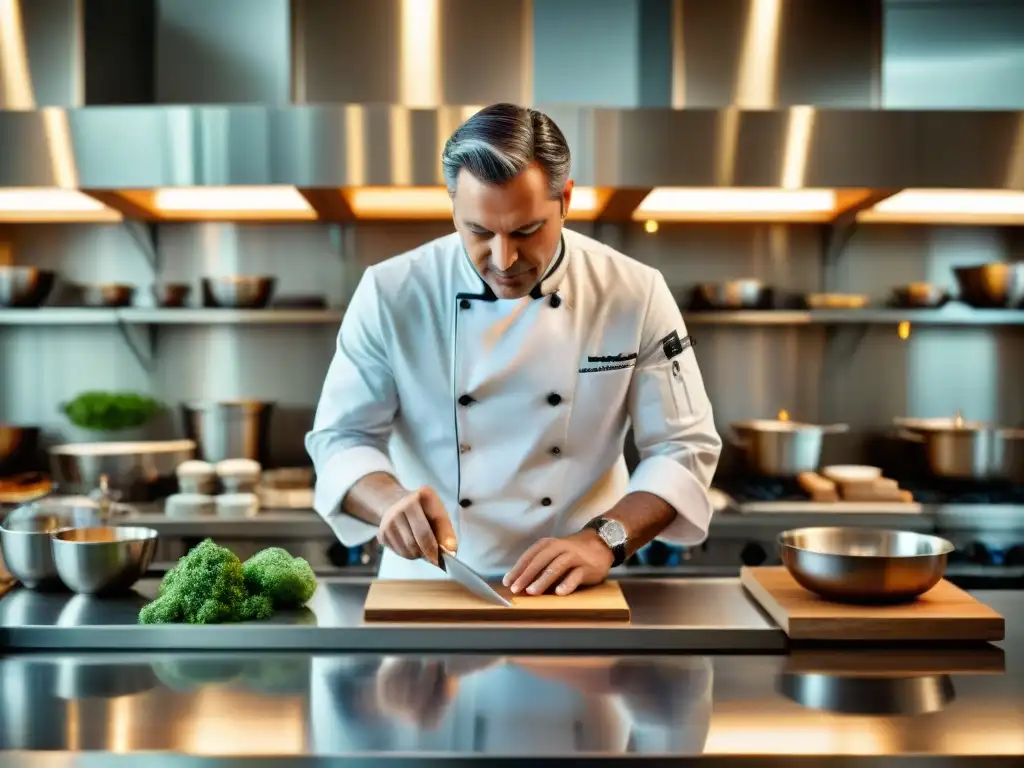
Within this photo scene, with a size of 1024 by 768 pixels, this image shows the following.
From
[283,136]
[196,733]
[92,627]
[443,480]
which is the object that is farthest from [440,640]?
[283,136]

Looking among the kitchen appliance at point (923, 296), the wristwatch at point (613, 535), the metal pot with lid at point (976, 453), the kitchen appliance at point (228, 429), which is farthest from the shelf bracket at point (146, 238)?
the metal pot with lid at point (976, 453)

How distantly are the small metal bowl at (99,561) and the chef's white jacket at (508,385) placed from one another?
1.35 feet

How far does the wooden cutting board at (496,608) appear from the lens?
167 cm

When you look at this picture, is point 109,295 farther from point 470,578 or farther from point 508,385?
point 470,578

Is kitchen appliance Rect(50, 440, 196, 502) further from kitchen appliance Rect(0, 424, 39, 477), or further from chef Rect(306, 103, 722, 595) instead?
chef Rect(306, 103, 722, 595)

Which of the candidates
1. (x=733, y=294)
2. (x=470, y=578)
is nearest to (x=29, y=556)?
(x=470, y=578)

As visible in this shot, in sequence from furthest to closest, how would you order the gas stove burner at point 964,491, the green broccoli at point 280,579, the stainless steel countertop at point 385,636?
the gas stove burner at point 964,491 < the green broccoli at point 280,579 < the stainless steel countertop at point 385,636

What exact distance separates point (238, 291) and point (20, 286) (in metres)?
0.77

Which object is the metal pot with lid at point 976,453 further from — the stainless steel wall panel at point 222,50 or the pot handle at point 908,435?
the stainless steel wall panel at point 222,50

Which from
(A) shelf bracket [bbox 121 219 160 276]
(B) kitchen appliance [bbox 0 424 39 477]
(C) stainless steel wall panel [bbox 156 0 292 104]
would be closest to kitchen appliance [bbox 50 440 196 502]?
(B) kitchen appliance [bbox 0 424 39 477]

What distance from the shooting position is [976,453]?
3.53 m

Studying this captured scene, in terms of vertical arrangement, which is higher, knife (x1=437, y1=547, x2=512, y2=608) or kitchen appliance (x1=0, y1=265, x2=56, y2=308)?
kitchen appliance (x1=0, y1=265, x2=56, y2=308)

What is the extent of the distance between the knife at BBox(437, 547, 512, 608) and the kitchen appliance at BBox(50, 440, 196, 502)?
2064 millimetres

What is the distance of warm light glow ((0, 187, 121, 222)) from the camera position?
3717 mm
